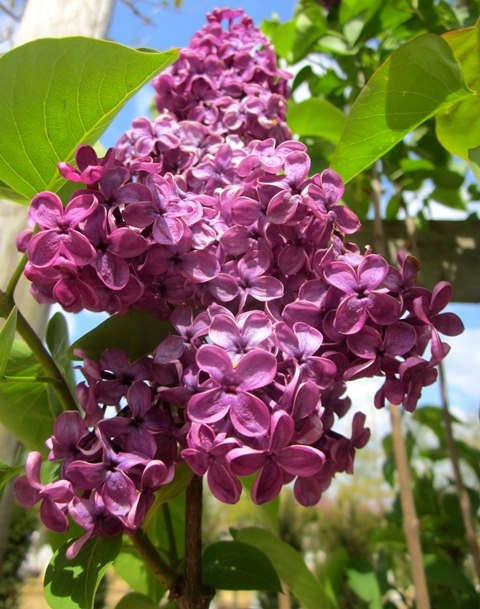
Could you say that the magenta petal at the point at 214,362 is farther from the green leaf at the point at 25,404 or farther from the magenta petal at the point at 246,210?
the green leaf at the point at 25,404

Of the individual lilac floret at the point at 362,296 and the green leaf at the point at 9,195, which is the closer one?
the individual lilac floret at the point at 362,296

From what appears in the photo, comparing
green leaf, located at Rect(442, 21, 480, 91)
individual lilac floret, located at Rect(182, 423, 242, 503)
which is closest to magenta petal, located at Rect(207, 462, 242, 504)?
individual lilac floret, located at Rect(182, 423, 242, 503)

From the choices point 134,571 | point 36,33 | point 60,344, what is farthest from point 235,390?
point 36,33

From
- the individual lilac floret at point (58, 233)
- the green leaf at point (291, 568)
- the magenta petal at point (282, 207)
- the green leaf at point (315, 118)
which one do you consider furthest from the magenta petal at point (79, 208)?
the green leaf at point (315, 118)

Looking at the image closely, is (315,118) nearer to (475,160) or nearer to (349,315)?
(475,160)

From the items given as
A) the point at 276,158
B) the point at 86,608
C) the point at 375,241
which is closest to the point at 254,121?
the point at 276,158

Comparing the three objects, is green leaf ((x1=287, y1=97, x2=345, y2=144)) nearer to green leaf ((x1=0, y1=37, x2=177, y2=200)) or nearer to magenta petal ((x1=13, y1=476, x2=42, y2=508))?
green leaf ((x1=0, y1=37, x2=177, y2=200))

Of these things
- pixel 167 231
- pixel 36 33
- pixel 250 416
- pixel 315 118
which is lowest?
pixel 250 416
